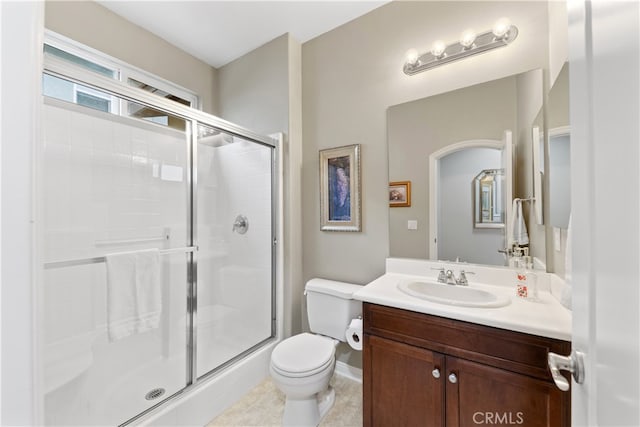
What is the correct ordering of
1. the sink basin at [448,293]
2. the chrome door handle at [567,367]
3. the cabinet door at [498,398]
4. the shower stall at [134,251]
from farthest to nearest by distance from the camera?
the shower stall at [134,251], the sink basin at [448,293], the cabinet door at [498,398], the chrome door handle at [567,367]

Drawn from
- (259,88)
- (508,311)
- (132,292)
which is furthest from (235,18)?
(508,311)

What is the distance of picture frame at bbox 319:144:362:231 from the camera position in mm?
1891

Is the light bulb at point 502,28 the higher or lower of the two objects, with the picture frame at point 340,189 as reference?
higher

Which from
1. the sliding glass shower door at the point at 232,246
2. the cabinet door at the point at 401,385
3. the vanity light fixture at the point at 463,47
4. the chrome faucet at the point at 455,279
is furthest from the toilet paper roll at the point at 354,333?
the vanity light fixture at the point at 463,47

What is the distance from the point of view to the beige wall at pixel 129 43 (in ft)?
5.35

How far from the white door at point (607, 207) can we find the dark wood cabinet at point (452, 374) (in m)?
0.48

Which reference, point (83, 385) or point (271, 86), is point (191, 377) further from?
point (271, 86)

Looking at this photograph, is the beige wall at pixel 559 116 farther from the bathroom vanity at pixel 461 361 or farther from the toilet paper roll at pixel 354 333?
the toilet paper roll at pixel 354 333

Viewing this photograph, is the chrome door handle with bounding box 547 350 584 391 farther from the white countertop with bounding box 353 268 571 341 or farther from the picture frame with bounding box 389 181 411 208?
the picture frame with bounding box 389 181 411 208

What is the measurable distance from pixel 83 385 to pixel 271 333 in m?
1.13

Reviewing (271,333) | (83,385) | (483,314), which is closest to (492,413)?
(483,314)

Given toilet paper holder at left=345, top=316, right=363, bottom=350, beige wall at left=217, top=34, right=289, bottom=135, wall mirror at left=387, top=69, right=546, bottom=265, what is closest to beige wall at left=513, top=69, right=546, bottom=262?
wall mirror at left=387, top=69, right=546, bottom=265

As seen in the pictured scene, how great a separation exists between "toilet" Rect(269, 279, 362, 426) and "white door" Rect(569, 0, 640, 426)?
1.14 m

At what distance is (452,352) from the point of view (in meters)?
1.10
